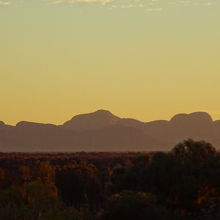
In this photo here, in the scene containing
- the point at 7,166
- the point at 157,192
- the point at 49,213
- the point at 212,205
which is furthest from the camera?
the point at 7,166

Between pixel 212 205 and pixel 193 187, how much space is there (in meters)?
4.77

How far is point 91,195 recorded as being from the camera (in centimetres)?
7475

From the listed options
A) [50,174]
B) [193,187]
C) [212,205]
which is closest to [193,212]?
[193,187]

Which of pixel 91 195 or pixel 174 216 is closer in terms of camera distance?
pixel 174 216

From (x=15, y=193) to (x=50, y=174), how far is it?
2812 centimetres

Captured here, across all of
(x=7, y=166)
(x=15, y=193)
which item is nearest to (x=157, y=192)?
(x=15, y=193)

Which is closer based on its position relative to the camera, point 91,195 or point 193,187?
point 193,187

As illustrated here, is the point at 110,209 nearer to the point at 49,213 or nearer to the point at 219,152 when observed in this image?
the point at 49,213

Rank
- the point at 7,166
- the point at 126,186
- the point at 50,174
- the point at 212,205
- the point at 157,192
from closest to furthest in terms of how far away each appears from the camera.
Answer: the point at 212,205
the point at 157,192
the point at 126,186
the point at 50,174
the point at 7,166

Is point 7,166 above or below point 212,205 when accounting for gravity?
above

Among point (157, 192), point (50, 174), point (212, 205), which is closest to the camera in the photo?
point (212, 205)

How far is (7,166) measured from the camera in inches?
4102

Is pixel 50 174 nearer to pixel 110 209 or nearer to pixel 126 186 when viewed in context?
pixel 126 186

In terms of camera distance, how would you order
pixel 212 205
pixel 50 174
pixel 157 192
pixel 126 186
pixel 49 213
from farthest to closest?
pixel 50 174 → pixel 126 186 → pixel 157 192 → pixel 49 213 → pixel 212 205
